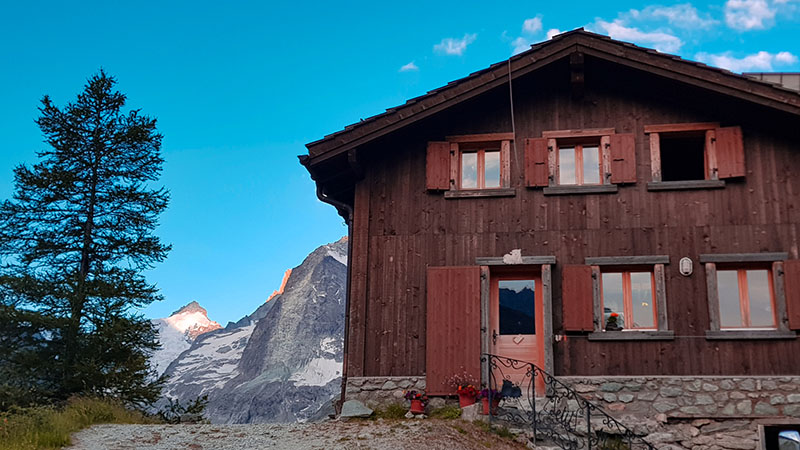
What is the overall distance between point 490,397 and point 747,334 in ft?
13.6

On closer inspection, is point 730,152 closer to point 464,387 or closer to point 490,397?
point 490,397

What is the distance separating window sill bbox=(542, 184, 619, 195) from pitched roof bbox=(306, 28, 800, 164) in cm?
198

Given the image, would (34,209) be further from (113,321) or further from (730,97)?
(730,97)

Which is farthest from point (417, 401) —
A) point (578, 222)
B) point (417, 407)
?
point (578, 222)

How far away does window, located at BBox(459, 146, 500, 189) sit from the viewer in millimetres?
14367

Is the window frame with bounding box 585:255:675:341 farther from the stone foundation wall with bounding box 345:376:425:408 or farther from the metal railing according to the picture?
the stone foundation wall with bounding box 345:376:425:408

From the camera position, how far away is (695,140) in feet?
46.4

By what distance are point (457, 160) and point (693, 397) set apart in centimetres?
543

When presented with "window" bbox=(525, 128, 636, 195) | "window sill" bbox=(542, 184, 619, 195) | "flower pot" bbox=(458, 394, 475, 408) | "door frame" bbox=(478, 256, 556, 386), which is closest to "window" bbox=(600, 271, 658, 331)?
"door frame" bbox=(478, 256, 556, 386)

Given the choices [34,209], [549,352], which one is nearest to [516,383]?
[549,352]

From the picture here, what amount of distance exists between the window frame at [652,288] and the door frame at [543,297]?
0.66 m

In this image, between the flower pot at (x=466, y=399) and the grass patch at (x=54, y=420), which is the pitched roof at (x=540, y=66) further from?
the grass patch at (x=54, y=420)

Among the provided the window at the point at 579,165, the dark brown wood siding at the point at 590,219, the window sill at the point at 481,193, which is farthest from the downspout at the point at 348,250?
the window at the point at 579,165

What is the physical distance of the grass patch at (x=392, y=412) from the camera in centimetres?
1335
